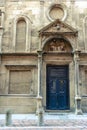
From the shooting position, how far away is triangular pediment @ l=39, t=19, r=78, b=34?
15.5m

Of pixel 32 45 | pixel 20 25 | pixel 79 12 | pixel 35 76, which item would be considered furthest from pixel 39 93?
pixel 79 12

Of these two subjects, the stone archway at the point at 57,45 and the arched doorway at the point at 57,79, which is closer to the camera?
the arched doorway at the point at 57,79

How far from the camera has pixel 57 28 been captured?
50.9 ft

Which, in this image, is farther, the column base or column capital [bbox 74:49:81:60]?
column capital [bbox 74:49:81:60]

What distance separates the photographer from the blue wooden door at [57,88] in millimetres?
15375

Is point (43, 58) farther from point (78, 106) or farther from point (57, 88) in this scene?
point (78, 106)

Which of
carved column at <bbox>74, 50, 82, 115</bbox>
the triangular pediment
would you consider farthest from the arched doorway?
carved column at <bbox>74, 50, 82, 115</bbox>

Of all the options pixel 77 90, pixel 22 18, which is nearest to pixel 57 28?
pixel 22 18

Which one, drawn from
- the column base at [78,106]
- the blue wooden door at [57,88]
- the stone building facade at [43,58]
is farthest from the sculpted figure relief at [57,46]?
the column base at [78,106]

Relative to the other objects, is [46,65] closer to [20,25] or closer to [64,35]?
[64,35]

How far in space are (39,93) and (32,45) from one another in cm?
350

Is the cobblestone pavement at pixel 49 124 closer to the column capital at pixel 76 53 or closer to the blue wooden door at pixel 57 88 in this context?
the blue wooden door at pixel 57 88

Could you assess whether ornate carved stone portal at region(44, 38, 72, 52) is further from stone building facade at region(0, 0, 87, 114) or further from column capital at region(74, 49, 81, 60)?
column capital at region(74, 49, 81, 60)

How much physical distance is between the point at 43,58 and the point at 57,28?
2308 millimetres
